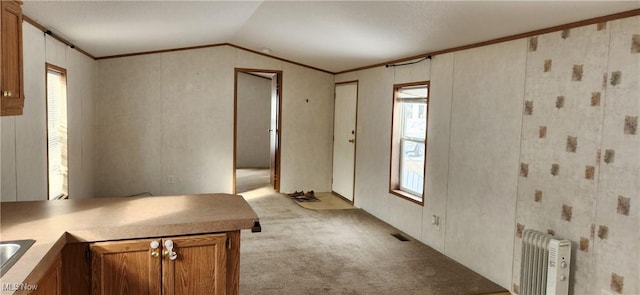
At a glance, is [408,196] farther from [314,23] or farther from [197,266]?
[197,266]

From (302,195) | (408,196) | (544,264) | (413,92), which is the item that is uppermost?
(413,92)

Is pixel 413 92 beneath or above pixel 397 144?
above

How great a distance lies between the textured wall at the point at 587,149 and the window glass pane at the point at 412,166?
170 centimetres


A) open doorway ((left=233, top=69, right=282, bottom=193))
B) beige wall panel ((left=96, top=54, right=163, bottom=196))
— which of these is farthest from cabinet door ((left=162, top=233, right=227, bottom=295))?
open doorway ((left=233, top=69, right=282, bottom=193))

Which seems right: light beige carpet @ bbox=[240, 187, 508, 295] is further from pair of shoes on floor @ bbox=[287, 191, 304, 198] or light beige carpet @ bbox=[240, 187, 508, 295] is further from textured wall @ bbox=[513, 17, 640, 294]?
pair of shoes on floor @ bbox=[287, 191, 304, 198]

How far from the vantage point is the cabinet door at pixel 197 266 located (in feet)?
7.45

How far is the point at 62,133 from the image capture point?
466 cm

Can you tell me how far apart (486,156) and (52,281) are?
3235 millimetres

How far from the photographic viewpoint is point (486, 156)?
3795mm

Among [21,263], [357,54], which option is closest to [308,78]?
[357,54]

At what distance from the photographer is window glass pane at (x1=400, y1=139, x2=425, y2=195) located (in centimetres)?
505

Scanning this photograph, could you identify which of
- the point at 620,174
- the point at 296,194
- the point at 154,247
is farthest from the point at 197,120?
the point at 620,174

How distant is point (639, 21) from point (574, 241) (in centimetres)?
140

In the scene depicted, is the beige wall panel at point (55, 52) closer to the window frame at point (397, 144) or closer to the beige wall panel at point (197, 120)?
the beige wall panel at point (197, 120)
